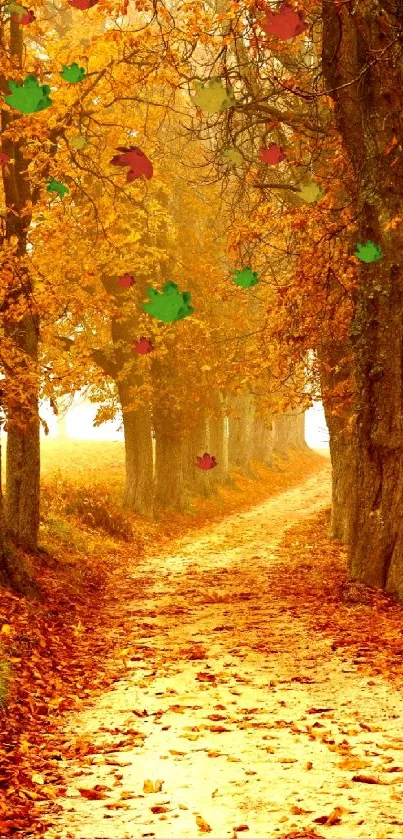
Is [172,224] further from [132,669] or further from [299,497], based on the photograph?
[132,669]

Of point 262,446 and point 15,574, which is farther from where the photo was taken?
point 262,446

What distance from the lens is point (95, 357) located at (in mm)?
21547

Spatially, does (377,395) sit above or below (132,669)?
above

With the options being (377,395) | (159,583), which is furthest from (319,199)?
(159,583)

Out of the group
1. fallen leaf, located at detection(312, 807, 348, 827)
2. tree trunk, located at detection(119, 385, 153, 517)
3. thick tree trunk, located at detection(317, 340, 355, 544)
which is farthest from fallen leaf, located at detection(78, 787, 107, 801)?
tree trunk, located at detection(119, 385, 153, 517)

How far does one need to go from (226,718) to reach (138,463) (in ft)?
47.9

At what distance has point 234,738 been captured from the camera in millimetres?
6996

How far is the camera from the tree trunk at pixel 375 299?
37.4ft

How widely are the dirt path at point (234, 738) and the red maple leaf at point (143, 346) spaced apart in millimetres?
7511

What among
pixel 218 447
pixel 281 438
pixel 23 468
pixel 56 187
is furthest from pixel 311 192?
pixel 281 438

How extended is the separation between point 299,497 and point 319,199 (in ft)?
64.8

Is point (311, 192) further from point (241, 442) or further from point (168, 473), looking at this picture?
point (241, 442)

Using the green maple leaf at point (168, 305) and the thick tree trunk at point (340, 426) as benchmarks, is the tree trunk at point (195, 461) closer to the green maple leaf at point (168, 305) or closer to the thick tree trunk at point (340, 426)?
the thick tree trunk at point (340, 426)

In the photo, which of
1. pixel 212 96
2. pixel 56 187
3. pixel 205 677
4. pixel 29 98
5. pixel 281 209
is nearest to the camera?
pixel 205 677
